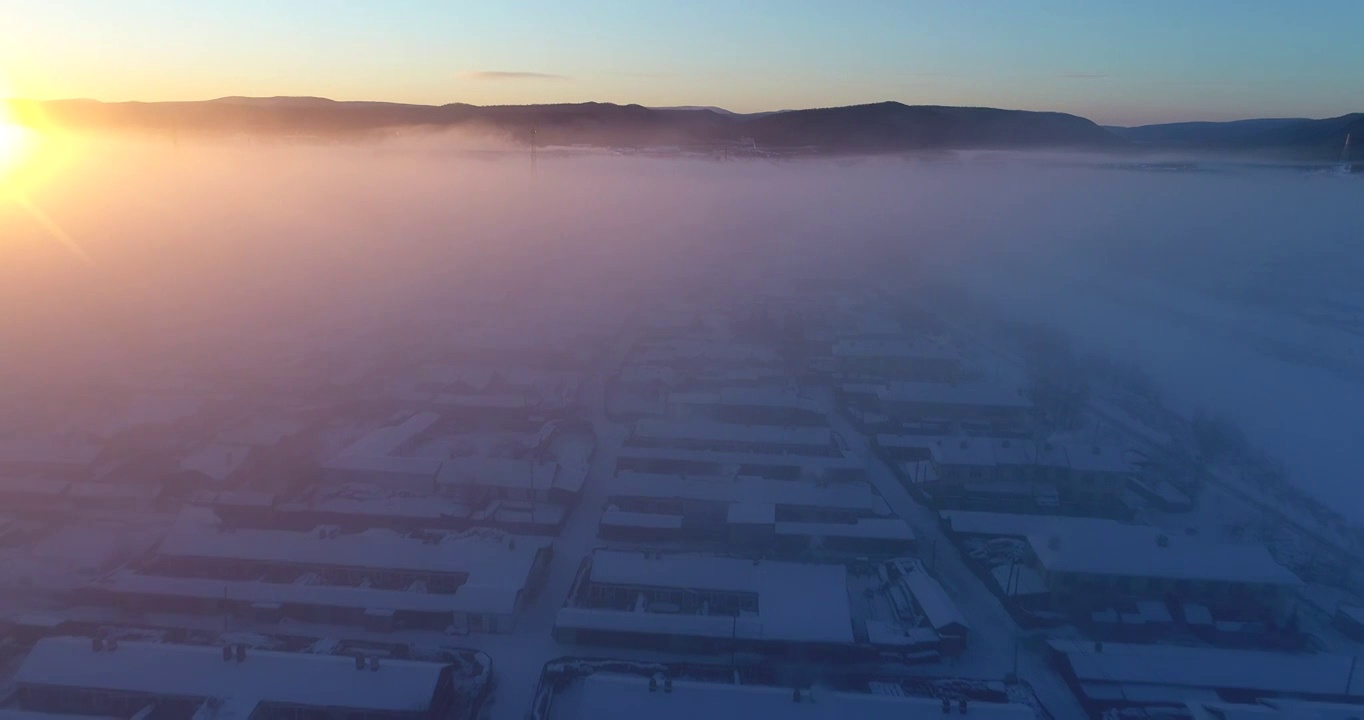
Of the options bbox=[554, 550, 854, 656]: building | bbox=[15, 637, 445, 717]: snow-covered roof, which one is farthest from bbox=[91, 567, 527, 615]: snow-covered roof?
bbox=[15, 637, 445, 717]: snow-covered roof

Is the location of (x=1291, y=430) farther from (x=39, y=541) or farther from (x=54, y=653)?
(x=39, y=541)

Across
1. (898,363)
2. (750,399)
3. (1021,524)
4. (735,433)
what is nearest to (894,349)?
(898,363)

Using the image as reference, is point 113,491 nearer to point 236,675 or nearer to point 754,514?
point 236,675

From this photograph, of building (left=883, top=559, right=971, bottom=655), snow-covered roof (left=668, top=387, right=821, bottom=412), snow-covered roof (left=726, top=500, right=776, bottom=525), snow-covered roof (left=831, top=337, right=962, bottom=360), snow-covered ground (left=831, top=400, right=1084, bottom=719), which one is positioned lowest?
snow-covered ground (left=831, top=400, right=1084, bottom=719)

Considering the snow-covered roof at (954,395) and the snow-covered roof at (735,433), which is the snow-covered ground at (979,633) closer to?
the snow-covered roof at (735,433)

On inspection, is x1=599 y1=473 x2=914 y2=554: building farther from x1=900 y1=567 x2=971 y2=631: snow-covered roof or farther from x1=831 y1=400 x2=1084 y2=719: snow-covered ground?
x1=900 y1=567 x2=971 y2=631: snow-covered roof
